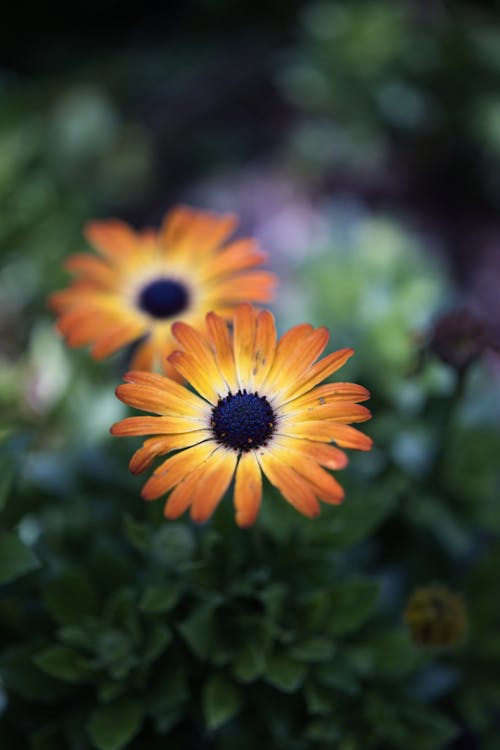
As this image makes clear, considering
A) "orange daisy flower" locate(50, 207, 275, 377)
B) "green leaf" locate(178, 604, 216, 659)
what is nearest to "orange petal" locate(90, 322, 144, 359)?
"orange daisy flower" locate(50, 207, 275, 377)

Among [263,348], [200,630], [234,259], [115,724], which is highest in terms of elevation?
[234,259]

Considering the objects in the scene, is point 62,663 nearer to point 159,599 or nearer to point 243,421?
point 159,599

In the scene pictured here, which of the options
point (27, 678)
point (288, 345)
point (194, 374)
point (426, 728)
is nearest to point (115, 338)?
A: point (194, 374)

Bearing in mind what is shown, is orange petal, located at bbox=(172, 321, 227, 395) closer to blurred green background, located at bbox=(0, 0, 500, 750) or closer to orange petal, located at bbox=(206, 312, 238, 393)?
orange petal, located at bbox=(206, 312, 238, 393)

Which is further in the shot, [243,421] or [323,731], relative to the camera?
[323,731]

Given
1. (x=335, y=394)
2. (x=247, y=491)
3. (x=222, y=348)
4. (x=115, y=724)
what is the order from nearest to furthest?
(x=247, y=491) → (x=335, y=394) → (x=222, y=348) → (x=115, y=724)

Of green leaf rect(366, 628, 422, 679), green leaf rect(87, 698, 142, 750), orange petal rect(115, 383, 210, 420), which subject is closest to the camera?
orange petal rect(115, 383, 210, 420)

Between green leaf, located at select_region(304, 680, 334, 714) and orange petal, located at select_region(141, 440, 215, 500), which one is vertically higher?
orange petal, located at select_region(141, 440, 215, 500)

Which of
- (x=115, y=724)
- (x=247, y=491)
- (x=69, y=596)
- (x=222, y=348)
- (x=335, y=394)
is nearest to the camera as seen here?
(x=247, y=491)
